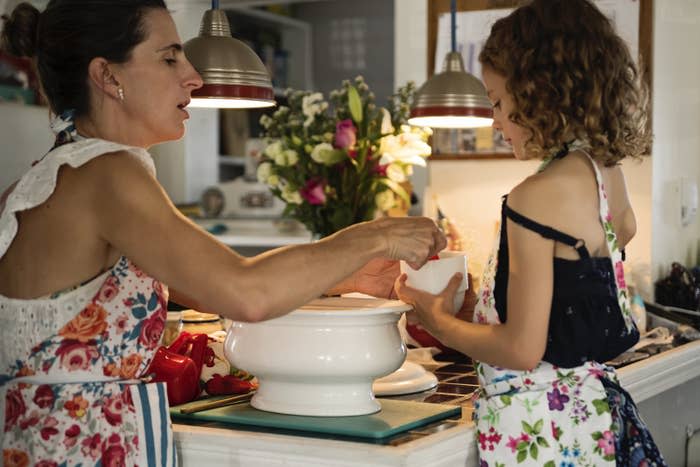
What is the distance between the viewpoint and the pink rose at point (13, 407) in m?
1.59

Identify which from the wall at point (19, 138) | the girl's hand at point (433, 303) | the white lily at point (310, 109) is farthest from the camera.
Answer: the wall at point (19, 138)

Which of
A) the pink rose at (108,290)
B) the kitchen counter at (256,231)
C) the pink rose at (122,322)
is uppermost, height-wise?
the pink rose at (108,290)

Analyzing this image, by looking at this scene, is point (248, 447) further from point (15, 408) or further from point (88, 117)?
point (88, 117)

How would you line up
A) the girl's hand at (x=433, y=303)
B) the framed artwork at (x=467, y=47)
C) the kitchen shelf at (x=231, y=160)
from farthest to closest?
the kitchen shelf at (x=231, y=160), the framed artwork at (x=467, y=47), the girl's hand at (x=433, y=303)

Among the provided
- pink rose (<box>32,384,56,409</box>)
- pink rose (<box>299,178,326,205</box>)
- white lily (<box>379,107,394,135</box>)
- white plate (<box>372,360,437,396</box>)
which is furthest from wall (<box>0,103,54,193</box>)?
pink rose (<box>32,384,56,409</box>)

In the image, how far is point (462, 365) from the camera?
242 centimetres

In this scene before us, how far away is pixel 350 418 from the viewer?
1771 millimetres

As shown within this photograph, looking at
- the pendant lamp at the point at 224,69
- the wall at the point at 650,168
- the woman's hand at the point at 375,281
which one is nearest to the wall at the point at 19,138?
the wall at the point at 650,168

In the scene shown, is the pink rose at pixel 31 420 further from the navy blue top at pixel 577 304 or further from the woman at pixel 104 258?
the navy blue top at pixel 577 304

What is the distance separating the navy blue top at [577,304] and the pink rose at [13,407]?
2.46 ft

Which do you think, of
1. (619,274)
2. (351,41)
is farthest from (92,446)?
(351,41)

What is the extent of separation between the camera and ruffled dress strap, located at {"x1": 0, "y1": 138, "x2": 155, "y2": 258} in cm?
155

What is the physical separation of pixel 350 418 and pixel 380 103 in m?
4.85

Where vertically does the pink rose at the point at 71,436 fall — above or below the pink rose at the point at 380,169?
below
